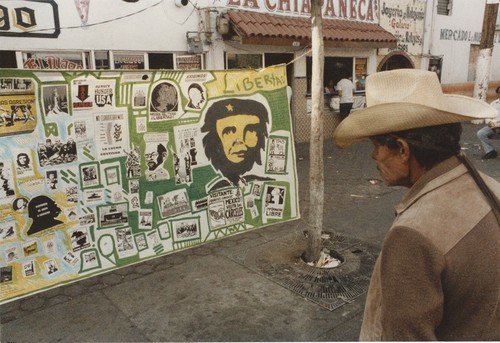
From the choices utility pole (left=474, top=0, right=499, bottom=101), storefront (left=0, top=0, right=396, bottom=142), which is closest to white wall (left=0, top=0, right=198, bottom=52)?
storefront (left=0, top=0, right=396, bottom=142)

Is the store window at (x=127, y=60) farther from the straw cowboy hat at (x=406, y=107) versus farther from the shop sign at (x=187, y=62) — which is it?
the straw cowboy hat at (x=406, y=107)

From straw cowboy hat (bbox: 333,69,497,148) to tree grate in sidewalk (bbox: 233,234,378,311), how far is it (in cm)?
256

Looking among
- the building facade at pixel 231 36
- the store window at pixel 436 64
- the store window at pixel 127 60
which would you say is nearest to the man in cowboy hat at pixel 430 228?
the building facade at pixel 231 36

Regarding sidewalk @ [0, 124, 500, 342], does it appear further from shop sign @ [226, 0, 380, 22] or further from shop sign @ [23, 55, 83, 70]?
shop sign @ [226, 0, 380, 22]

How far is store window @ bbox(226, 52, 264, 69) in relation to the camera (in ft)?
34.1

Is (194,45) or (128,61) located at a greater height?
(194,45)

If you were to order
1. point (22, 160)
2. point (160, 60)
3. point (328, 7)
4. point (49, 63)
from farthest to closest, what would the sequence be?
point (328, 7) → point (160, 60) → point (49, 63) → point (22, 160)

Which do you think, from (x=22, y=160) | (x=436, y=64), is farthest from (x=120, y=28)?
(x=436, y=64)

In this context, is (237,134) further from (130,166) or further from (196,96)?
(130,166)

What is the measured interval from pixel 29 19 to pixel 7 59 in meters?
0.81

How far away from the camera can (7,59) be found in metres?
7.20

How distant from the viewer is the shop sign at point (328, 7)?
33.6 feet

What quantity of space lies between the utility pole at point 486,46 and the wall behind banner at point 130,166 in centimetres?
1139

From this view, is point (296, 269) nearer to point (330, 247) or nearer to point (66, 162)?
point (330, 247)
